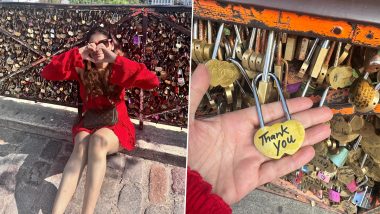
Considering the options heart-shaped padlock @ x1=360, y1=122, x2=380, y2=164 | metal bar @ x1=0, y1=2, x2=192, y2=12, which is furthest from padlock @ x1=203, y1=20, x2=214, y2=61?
heart-shaped padlock @ x1=360, y1=122, x2=380, y2=164

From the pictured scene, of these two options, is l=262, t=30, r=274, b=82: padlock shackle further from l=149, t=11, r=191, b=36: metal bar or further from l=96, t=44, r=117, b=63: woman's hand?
l=96, t=44, r=117, b=63: woman's hand

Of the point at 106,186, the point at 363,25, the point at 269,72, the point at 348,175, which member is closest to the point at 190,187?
the point at 106,186

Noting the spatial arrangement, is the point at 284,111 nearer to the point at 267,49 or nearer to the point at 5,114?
the point at 267,49

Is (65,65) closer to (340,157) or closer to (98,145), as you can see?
(98,145)

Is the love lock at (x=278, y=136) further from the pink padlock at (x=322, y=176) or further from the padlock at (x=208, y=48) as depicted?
the pink padlock at (x=322, y=176)

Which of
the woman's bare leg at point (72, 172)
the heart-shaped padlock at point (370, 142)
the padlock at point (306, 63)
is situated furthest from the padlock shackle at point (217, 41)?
the heart-shaped padlock at point (370, 142)
